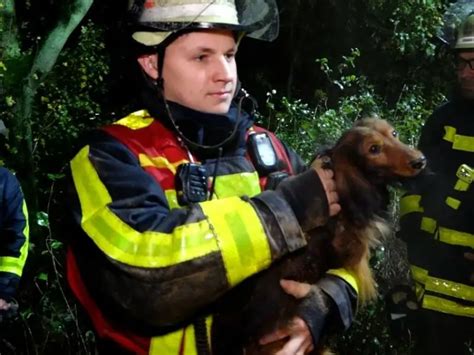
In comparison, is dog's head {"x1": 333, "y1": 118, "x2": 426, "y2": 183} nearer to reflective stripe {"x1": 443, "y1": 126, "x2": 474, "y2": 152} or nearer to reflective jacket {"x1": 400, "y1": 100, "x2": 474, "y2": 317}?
reflective jacket {"x1": 400, "y1": 100, "x2": 474, "y2": 317}

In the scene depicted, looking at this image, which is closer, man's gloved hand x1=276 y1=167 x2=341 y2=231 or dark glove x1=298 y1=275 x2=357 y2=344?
man's gloved hand x1=276 y1=167 x2=341 y2=231

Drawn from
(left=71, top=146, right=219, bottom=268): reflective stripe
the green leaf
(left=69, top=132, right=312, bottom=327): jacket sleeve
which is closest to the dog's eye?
(left=69, top=132, right=312, bottom=327): jacket sleeve

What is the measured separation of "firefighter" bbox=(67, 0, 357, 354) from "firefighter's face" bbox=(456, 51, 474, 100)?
2268mm

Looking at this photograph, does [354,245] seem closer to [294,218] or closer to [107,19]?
[294,218]

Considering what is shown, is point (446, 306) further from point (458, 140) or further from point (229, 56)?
point (229, 56)

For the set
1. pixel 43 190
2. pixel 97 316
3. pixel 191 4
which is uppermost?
pixel 191 4

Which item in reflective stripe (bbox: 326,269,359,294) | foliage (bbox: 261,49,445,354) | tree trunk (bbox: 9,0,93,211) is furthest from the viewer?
tree trunk (bbox: 9,0,93,211)

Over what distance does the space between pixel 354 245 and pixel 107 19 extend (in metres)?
9.36

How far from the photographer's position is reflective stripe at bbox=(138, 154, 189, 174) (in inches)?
81.5

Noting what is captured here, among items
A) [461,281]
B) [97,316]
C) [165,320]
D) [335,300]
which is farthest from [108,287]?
[461,281]

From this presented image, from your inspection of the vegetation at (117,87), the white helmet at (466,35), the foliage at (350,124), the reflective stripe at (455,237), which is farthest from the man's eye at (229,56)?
the white helmet at (466,35)

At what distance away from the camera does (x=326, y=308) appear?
221cm

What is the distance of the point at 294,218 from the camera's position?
1.88 m

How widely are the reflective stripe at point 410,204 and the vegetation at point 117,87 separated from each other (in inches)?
25.8
